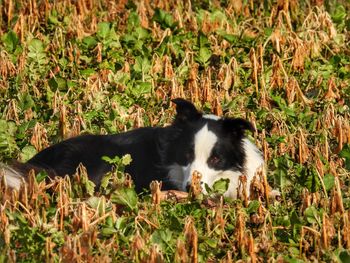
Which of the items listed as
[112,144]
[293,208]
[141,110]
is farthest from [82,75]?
[293,208]

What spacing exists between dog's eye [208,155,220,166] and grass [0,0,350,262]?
47 cm

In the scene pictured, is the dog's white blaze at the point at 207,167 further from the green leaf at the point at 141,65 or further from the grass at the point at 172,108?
the green leaf at the point at 141,65

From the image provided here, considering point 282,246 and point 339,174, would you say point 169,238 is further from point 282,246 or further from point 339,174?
point 339,174

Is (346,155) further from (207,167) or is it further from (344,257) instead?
(344,257)

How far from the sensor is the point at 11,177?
8.86 meters

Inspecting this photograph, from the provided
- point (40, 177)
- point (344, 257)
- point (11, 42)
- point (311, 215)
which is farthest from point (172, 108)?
point (344, 257)

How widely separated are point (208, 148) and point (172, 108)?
166 centimetres

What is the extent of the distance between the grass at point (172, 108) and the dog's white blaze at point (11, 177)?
9.2 inches

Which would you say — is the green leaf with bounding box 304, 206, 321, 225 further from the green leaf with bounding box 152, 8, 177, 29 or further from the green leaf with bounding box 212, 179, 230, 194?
the green leaf with bounding box 152, 8, 177, 29

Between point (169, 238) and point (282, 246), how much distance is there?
3.05ft

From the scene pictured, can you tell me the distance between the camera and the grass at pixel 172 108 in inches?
310

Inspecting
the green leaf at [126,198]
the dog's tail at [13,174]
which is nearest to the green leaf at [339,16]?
the dog's tail at [13,174]

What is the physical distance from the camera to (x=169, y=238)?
772 cm

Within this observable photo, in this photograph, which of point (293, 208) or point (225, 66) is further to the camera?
point (225, 66)
